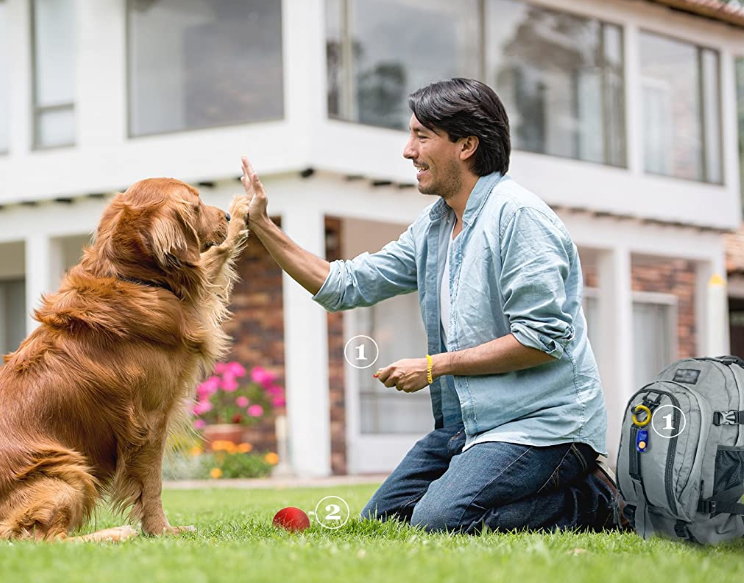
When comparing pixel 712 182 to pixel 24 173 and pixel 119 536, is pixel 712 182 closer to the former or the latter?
pixel 24 173

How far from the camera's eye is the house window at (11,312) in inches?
629

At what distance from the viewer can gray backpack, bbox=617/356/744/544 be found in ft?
14.2

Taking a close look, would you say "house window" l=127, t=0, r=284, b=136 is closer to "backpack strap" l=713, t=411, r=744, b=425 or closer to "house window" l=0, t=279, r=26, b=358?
"house window" l=0, t=279, r=26, b=358

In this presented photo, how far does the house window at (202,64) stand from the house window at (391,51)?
0.69m

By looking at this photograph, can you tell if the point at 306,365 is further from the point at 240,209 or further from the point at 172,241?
the point at 172,241

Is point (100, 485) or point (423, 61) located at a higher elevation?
point (423, 61)

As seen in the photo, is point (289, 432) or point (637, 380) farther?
point (637, 380)

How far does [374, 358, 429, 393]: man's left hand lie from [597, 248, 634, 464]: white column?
34.0ft

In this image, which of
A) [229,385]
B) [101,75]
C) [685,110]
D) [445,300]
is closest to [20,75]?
[101,75]

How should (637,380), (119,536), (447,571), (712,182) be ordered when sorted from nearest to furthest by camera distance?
1. (447,571)
2. (119,536)
3. (712,182)
4. (637,380)

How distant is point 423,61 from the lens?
544 inches

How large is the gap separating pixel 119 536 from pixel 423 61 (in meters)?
10.4

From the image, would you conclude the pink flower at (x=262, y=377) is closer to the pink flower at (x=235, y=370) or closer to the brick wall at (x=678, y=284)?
the pink flower at (x=235, y=370)

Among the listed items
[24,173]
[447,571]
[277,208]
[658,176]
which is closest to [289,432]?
[277,208]
